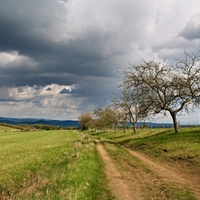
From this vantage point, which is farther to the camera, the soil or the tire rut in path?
the soil

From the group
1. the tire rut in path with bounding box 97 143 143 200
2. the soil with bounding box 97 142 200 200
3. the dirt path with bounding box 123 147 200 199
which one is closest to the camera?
the tire rut in path with bounding box 97 143 143 200

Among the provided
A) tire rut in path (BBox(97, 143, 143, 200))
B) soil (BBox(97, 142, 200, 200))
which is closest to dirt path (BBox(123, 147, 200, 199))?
soil (BBox(97, 142, 200, 200))

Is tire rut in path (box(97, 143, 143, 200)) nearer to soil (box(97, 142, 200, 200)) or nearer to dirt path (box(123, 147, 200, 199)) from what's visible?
soil (box(97, 142, 200, 200))

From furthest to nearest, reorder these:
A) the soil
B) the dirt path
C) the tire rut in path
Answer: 1. the dirt path
2. the soil
3. the tire rut in path

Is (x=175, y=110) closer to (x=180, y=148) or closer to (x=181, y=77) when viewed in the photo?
(x=181, y=77)

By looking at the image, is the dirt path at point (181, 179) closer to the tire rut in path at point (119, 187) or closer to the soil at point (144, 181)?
the soil at point (144, 181)

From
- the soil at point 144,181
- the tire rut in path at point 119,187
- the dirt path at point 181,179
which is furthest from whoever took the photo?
the dirt path at point 181,179

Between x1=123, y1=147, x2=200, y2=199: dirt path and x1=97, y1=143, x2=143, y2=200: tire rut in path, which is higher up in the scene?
x1=123, y1=147, x2=200, y2=199: dirt path

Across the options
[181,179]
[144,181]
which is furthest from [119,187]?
[181,179]

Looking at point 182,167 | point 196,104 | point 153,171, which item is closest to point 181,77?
point 196,104

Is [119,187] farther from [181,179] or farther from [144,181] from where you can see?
[181,179]

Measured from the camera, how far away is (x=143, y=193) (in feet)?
31.8

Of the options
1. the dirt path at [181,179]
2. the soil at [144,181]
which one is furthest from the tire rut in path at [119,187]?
the dirt path at [181,179]

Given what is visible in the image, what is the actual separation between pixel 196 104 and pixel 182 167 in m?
18.7
